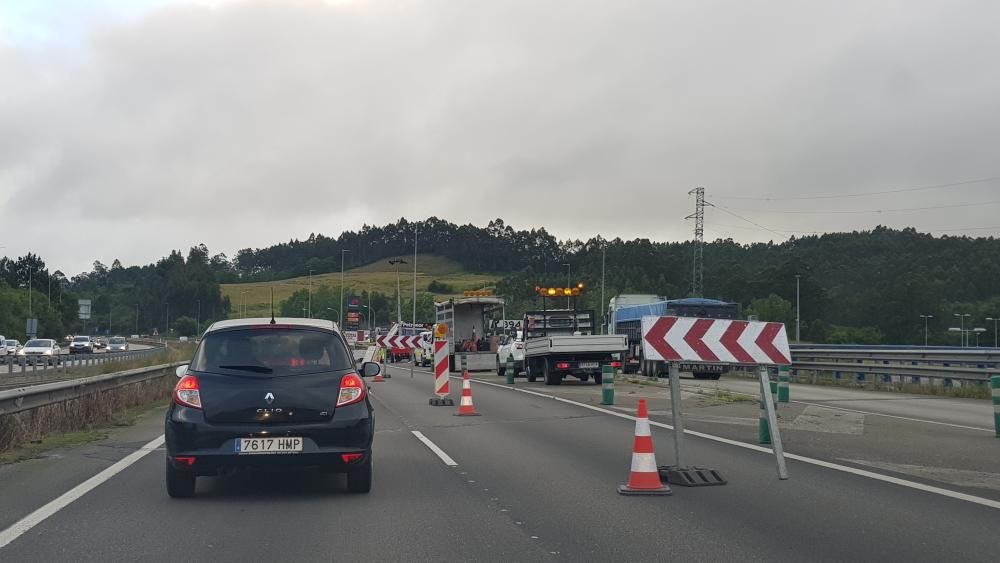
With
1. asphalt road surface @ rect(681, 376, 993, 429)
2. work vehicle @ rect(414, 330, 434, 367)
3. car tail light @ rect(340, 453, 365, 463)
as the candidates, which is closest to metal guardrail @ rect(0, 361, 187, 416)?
car tail light @ rect(340, 453, 365, 463)

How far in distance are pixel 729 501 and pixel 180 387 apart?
519 centimetres

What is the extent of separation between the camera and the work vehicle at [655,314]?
4062cm

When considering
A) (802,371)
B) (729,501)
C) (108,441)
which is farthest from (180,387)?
(802,371)

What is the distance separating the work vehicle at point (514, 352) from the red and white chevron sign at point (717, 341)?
2399 cm

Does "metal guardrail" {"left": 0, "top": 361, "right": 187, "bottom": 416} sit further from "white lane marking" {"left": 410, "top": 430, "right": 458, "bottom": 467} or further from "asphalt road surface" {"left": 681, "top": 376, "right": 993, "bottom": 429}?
"asphalt road surface" {"left": 681, "top": 376, "right": 993, "bottom": 429}

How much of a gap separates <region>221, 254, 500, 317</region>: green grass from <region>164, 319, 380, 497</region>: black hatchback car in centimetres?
13777

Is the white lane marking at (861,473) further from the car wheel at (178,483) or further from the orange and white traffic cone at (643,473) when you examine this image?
the car wheel at (178,483)

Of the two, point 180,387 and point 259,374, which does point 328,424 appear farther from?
point 180,387

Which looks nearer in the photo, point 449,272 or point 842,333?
point 842,333

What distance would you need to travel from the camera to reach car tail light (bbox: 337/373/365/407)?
9.34m

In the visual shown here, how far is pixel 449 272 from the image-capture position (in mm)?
186250

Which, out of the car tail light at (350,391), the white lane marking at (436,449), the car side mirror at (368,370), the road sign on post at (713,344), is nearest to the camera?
the car tail light at (350,391)

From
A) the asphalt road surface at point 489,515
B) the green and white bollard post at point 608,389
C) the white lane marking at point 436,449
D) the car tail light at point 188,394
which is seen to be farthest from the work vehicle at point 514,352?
the car tail light at point 188,394

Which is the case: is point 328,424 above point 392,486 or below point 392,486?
above
